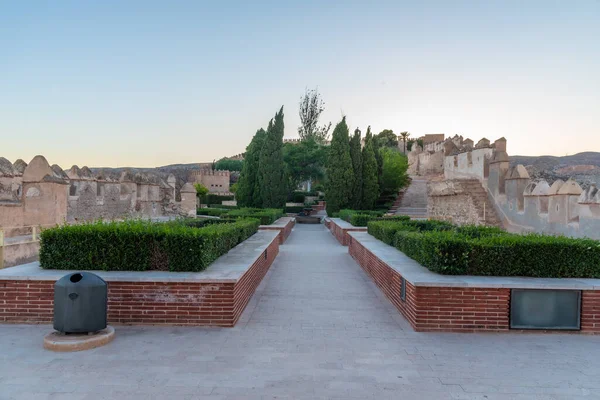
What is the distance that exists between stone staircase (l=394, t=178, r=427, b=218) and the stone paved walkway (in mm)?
23718

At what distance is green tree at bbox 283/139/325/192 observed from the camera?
36844 millimetres

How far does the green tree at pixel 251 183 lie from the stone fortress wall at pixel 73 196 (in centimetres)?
625

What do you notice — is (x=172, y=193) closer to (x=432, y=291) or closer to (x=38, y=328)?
(x=38, y=328)

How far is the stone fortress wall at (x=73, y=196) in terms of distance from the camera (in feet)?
37.1

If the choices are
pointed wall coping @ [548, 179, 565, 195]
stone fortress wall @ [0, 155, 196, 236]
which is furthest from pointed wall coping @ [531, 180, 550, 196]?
stone fortress wall @ [0, 155, 196, 236]

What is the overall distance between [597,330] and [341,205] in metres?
23.8

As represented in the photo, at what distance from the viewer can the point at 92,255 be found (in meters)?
6.05

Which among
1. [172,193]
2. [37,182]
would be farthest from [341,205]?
[37,182]

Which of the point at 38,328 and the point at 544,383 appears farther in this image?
the point at 38,328

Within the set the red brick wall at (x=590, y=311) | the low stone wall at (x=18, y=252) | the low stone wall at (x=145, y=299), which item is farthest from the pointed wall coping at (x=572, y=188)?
the low stone wall at (x=18, y=252)

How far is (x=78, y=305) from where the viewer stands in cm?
462

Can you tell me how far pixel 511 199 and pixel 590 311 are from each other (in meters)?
7.47

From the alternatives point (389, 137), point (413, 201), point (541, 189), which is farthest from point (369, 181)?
point (389, 137)

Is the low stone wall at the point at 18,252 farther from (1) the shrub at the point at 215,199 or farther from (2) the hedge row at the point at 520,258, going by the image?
(1) the shrub at the point at 215,199
